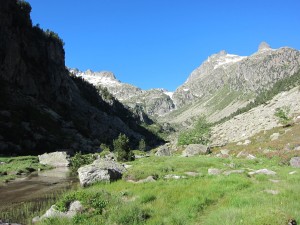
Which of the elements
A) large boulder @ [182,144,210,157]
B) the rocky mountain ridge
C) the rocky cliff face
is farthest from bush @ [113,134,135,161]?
the rocky cliff face

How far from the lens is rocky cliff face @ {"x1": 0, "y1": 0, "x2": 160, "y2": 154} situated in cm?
10144

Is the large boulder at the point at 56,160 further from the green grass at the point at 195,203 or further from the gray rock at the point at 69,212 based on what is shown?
the gray rock at the point at 69,212

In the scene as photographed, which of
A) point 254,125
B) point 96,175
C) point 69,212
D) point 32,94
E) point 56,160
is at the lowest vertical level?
point 69,212

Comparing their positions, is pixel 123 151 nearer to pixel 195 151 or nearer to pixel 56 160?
pixel 195 151

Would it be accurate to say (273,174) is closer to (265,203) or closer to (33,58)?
(265,203)

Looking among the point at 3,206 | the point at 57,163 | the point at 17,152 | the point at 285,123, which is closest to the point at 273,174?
the point at 3,206

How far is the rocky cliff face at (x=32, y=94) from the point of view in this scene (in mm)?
101438

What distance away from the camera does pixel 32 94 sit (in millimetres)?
148125

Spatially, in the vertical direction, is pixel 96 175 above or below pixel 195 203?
above

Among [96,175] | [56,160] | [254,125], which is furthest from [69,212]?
[254,125]

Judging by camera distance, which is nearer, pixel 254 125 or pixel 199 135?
pixel 199 135

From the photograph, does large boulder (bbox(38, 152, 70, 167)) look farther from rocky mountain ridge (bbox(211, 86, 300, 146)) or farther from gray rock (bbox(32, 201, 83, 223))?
gray rock (bbox(32, 201, 83, 223))

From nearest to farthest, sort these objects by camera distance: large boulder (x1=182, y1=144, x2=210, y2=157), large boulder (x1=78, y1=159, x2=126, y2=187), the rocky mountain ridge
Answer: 1. large boulder (x1=78, y1=159, x2=126, y2=187)
2. large boulder (x1=182, y1=144, x2=210, y2=157)
3. the rocky mountain ridge

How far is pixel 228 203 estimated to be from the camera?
55.9 feet
